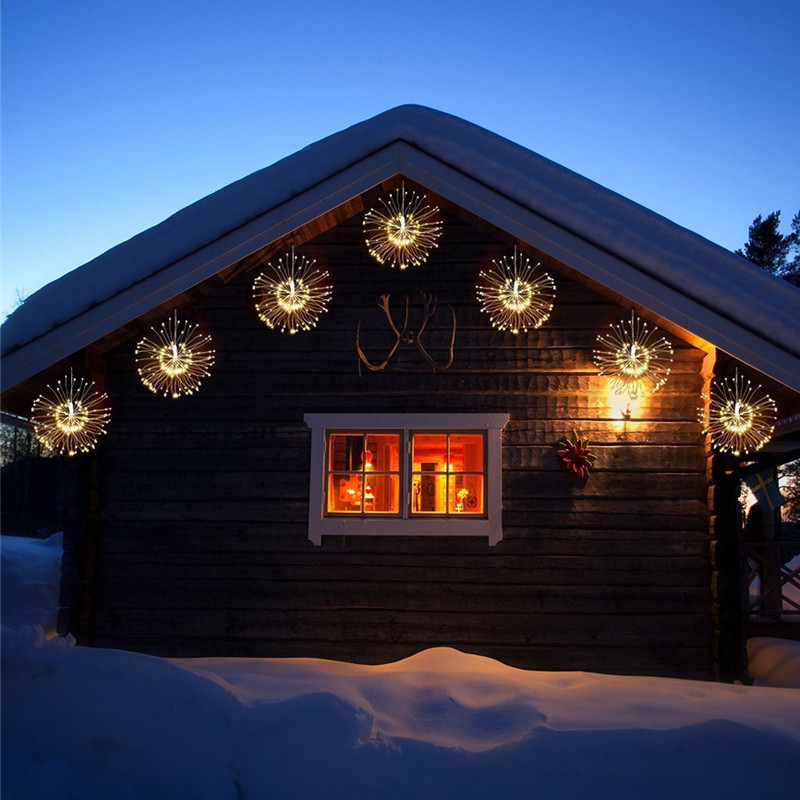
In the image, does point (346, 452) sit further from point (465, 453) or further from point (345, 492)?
point (465, 453)

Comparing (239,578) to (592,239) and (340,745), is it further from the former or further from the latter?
(592,239)

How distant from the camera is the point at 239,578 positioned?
740 cm

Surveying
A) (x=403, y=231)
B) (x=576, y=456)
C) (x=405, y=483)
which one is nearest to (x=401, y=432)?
(x=405, y=483)

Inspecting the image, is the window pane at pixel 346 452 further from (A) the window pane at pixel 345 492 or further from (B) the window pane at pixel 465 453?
(B) the window pane at pixel 465 453

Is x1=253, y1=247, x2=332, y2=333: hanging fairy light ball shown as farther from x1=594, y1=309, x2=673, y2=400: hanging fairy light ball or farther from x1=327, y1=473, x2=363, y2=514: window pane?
x1=594, y1=309, x2=673, y2=400: hanging fairy light ball

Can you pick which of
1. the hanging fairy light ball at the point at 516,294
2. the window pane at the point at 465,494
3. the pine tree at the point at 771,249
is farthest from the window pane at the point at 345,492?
the pine tree at the point at 771,249

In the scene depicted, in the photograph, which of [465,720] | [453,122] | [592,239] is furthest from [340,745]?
[453,122]

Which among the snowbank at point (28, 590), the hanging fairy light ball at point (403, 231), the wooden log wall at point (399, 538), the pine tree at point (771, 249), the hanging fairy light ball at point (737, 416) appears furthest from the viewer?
the pine tree at point (771, 249)

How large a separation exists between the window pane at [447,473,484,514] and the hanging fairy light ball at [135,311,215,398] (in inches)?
109

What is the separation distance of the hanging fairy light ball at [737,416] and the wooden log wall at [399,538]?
0.22 meters

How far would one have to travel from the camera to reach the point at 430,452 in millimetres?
7699

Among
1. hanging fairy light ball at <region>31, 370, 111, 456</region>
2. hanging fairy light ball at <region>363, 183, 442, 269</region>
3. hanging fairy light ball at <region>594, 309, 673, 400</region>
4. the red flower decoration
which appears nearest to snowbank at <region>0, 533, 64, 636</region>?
hanging fairy light ball at <region>31, 370, 111, 456</region>

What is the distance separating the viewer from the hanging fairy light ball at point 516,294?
7.51 meters

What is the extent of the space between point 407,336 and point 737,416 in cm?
327
